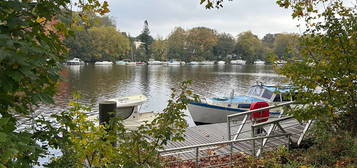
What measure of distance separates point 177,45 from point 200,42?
8.18 m

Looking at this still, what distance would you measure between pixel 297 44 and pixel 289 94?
122 cm

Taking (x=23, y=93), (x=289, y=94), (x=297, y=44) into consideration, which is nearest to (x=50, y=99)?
(x=23, y=93)

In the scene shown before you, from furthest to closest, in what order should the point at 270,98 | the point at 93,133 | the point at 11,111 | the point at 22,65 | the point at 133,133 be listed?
the point at 270,98, the point at 93,133, the point at 133,133, the point at 11,111, the point at 22,65

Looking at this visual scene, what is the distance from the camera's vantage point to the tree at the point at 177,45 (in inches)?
3765

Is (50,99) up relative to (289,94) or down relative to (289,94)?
up

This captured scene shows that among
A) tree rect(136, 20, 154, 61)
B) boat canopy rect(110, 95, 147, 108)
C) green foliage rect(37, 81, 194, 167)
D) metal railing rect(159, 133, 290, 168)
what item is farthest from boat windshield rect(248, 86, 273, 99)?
tree rect(136, 20, 154, 61)

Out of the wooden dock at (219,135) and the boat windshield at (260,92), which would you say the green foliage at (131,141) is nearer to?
the wooden dock at (219,135)

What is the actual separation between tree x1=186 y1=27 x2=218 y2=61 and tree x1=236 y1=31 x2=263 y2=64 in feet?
34.5

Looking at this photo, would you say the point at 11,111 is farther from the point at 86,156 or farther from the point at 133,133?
the point at 86,156

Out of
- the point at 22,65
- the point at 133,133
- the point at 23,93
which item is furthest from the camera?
the point at 133,133

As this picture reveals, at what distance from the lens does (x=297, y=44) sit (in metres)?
6.08

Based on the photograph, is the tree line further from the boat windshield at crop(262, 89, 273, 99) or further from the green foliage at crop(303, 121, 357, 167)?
the green foliage at crop(303, 121, 357, 167)

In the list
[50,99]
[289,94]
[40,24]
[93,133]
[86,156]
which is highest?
[40,24]

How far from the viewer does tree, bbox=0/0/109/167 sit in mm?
1429
